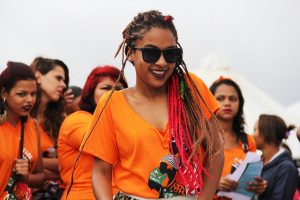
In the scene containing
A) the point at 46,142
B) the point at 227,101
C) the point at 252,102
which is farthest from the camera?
the point at 252,102

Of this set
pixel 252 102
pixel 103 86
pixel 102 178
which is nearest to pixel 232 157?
pixel 103 86

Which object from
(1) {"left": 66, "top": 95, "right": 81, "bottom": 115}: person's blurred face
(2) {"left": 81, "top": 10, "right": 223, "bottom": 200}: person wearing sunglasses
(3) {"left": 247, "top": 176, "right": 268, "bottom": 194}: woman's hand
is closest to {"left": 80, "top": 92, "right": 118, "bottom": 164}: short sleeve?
(2) {"left": 81, "top": 10, "right": 223, "bottom": 200}: person wearing sunglasses

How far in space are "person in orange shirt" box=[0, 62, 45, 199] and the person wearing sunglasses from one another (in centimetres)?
153

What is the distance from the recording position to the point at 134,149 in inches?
137

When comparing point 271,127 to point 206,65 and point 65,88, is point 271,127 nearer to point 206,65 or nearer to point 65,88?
point 65,88

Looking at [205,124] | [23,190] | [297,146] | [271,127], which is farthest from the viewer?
[297,146]

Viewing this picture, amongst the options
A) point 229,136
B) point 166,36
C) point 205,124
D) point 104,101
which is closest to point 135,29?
point 166,36

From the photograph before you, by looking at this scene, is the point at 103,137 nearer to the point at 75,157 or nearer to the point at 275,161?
the point at 75,157

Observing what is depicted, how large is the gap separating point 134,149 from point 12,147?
1.91 metres

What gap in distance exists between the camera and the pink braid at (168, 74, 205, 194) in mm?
3459

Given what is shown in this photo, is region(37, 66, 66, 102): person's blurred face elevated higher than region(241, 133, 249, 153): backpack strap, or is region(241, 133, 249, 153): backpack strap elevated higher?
region(37, 66, 66, 102): person's blurred face

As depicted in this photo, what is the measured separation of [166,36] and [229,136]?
262 cm

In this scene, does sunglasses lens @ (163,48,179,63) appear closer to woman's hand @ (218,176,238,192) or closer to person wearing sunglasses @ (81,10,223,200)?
person wearing sunglasses @ (81,10,223,200)

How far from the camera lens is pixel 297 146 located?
63.5ft
